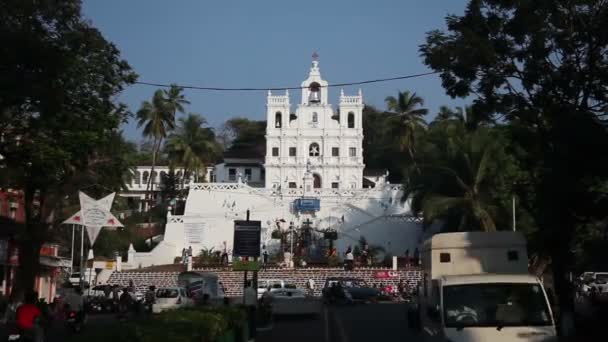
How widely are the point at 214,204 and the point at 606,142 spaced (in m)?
61.8

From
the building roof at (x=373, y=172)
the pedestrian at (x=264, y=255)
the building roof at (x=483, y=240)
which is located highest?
the building roof at (x=373, y=172)

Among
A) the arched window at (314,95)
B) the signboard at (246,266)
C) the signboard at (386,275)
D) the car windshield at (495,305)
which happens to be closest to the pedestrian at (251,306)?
the signboard at (246,266)

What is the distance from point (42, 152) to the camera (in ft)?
75.5

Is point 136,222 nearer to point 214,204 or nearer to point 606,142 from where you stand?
point 214,204

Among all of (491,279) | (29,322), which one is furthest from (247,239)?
(491,279)

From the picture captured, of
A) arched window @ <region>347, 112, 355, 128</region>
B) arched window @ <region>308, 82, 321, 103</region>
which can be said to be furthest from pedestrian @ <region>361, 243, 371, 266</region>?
arched window @ <region>308, 82, 321, 103</region>

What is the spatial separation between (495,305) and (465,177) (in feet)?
139

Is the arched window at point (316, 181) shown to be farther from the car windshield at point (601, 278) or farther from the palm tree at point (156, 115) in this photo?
the car windshield at point (601, 278)

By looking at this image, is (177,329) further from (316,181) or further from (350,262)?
(316,181)

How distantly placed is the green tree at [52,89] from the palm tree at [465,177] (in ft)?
105

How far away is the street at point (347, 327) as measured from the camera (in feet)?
82.3

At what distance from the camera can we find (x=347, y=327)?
29109mm

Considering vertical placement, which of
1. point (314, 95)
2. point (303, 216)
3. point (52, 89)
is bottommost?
point (52, 89)

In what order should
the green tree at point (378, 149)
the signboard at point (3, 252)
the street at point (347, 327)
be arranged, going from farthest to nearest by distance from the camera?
1. the green tree at point (378, 149)
2. the signboard at point (3, 252)
3. the street at point (347, 327)
